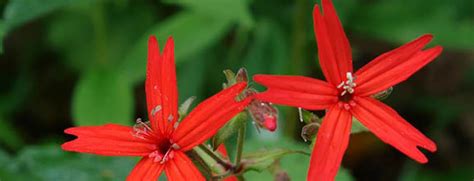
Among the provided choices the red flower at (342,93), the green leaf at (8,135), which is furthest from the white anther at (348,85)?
the green leaf at (8,135)

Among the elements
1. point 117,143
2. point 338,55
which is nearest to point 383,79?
point 338,55

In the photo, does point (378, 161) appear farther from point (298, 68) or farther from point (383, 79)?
point (383, 79)

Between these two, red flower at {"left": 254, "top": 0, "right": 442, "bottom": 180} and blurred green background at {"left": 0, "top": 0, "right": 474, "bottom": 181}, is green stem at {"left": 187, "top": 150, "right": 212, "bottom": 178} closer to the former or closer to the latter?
red flower at {"left": 254, "top": 0, "right": 442, "bottom": 180}

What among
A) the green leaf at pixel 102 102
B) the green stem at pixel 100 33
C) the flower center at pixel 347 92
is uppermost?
the green stem at pixel 100 33

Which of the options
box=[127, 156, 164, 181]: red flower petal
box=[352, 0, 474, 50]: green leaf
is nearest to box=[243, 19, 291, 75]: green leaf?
box=[352, 0, 474, 50]: green leaf

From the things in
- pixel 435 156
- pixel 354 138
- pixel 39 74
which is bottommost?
pixel 435 156

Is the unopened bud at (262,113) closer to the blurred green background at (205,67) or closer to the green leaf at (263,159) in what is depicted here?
the green leaf at (263,159)
